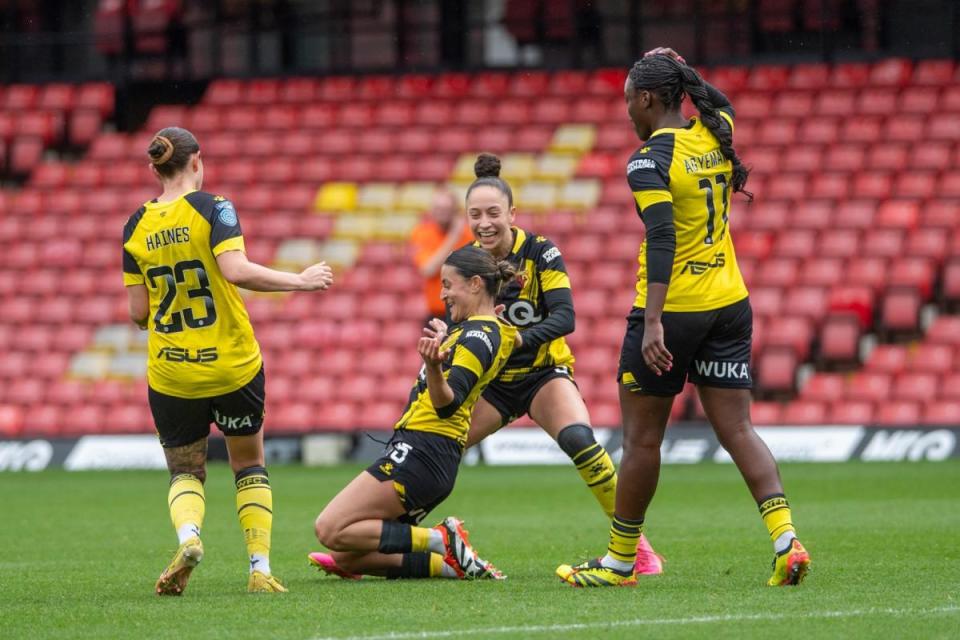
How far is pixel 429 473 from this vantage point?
709 centimetres

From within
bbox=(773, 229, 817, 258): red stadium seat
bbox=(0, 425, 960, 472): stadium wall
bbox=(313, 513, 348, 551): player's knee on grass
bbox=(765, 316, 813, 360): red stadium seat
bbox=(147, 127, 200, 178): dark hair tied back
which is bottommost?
bbox=(0, 425, 960, 472): stadium wall

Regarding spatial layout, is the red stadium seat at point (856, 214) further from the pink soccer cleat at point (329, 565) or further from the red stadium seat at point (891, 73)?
the pink soccer cleat at point (329, 565)

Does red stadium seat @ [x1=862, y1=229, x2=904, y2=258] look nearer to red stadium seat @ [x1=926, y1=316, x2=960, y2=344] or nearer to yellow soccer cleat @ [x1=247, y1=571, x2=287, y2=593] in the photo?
red stadium seat @ [x1=926, y1=316, x2=960, y2=344]

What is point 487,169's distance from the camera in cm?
823

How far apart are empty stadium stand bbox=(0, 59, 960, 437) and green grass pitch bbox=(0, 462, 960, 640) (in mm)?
4007

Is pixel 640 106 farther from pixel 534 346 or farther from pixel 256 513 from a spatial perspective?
pixel 256 513

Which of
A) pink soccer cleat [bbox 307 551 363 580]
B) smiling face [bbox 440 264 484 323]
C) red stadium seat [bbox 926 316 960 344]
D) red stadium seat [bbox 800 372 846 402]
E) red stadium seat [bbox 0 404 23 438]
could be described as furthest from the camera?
red stadium seat [bbox 0 404 23 438]

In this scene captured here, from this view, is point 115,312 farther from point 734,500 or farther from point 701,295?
point 701,295

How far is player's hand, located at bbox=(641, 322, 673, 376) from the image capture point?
6.40 metres

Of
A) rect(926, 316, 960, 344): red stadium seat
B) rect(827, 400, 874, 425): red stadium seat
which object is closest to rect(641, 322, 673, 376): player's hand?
rect(827, 400, 874, 425): red stadium seat

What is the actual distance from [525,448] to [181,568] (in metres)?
9.99

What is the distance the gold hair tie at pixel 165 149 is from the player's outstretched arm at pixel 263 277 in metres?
0.50

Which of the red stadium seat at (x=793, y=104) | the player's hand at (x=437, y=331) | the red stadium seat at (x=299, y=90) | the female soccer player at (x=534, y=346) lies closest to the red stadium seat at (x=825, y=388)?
the red stadium seat at (x=793, y=104)

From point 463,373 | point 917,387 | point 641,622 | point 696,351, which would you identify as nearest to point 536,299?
point 463,373
